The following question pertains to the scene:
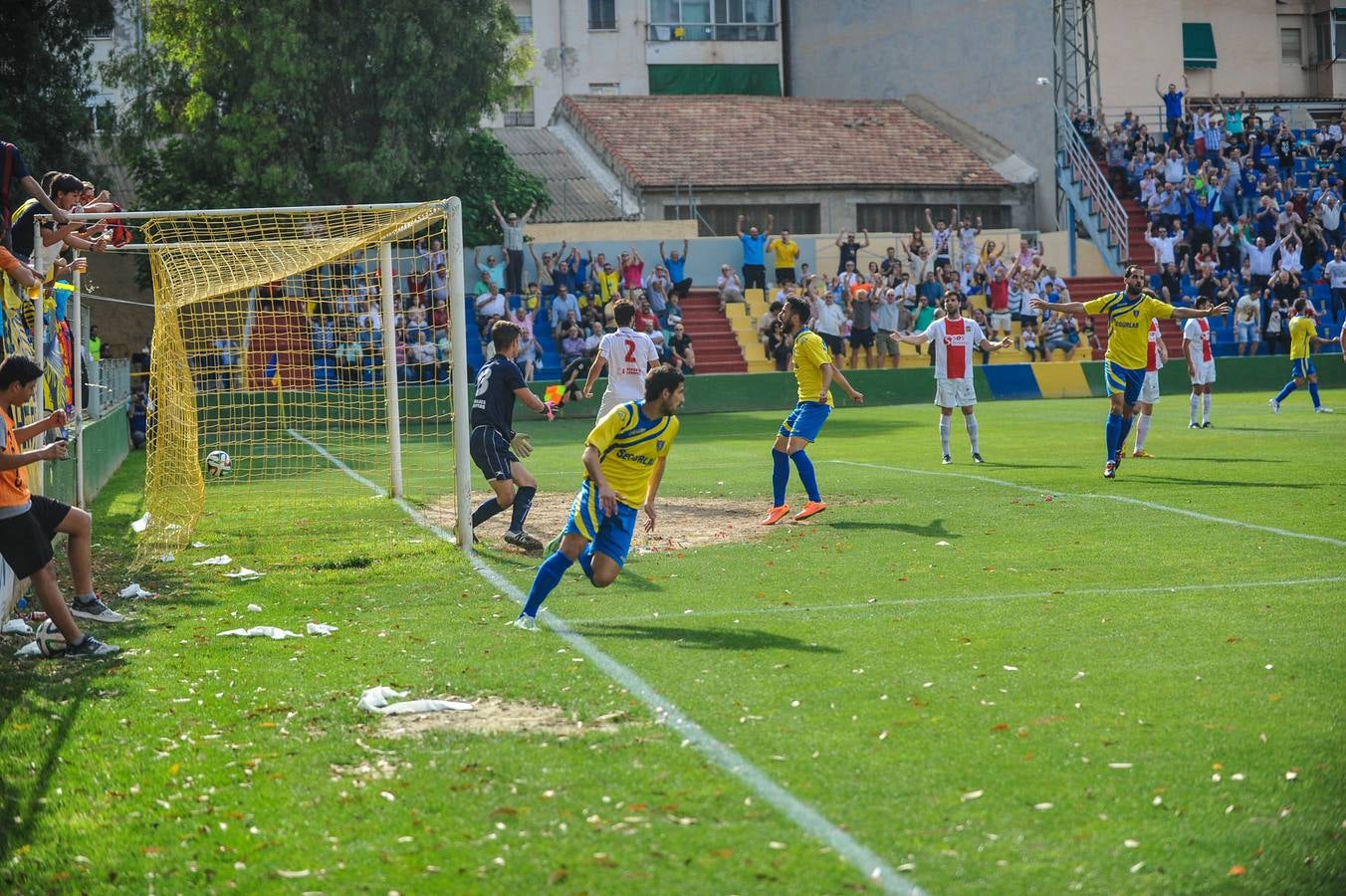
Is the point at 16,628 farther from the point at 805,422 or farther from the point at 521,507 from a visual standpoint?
the point at 805,422

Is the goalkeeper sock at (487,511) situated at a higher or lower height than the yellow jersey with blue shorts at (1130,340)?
lower

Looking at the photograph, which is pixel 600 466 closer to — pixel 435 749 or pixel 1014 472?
pixel 435 749

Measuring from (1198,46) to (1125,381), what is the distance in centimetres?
3596

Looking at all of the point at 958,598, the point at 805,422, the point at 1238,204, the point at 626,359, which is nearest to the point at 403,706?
the point at 958,598

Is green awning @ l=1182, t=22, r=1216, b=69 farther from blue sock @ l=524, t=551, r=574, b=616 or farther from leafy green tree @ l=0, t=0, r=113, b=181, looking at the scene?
blue sock @ l=524, t=551, r=574, b=616

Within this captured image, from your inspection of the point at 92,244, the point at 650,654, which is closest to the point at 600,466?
the point at 650,654

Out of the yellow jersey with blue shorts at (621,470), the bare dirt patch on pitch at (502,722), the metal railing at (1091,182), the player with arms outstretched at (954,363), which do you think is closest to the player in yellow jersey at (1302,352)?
the player with arms outstretched at (954,363)

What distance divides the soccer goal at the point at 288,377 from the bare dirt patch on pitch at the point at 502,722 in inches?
213

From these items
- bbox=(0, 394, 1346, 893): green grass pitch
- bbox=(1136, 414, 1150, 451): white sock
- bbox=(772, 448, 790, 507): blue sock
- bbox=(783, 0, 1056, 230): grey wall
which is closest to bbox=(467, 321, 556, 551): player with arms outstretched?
bbox=(0, 394, 1346, 893): green grass pitch

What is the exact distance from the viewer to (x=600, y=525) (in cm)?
877

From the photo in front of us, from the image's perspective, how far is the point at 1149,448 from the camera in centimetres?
1980

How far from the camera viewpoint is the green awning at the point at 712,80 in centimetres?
5328

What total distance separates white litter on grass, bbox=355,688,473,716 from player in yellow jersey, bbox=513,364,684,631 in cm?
172

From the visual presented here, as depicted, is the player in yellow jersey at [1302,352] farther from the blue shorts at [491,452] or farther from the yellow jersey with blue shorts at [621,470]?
the yellow jersey with blue shorts at [621,470]
